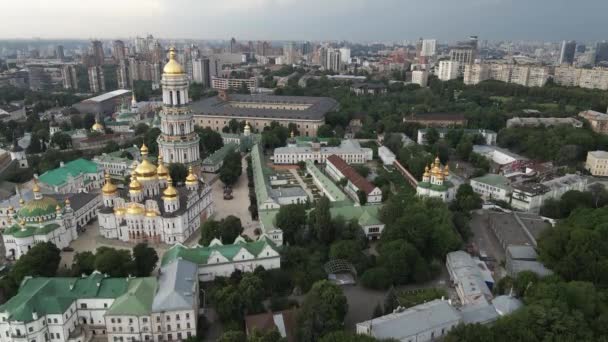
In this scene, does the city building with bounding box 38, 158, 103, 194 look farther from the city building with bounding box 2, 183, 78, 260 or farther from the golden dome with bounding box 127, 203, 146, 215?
the golden dome with bounding box 127, 203, 146, 215

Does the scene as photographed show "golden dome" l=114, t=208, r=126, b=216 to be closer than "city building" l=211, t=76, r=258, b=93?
Yes

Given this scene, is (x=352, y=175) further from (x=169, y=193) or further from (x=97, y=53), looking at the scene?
(x=97, y=53)

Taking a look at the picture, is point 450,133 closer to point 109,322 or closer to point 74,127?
point 109,322

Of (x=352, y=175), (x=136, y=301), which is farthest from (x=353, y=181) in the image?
(x=136, y=301)

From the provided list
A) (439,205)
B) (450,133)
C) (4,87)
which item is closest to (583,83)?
(450,133)

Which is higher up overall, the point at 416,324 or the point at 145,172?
the point at 145,172

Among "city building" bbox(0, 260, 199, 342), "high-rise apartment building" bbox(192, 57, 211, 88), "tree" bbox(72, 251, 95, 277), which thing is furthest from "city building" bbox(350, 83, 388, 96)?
"city building" bbox(0, 260, 199, 342)
